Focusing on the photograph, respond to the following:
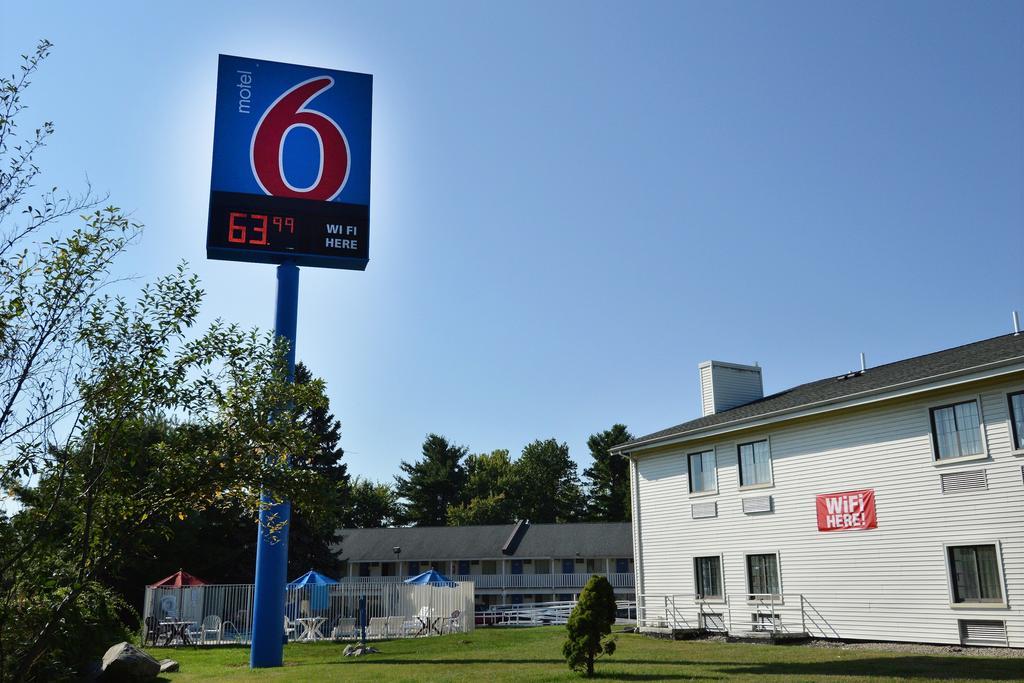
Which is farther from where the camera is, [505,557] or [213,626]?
[505,557]

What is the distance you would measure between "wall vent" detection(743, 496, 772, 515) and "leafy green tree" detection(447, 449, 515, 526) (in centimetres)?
5874

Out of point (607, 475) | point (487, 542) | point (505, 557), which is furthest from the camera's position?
point (607, 475)

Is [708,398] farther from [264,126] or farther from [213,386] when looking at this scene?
[213,386]

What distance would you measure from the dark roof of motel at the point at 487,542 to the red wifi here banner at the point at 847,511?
34.9 meters

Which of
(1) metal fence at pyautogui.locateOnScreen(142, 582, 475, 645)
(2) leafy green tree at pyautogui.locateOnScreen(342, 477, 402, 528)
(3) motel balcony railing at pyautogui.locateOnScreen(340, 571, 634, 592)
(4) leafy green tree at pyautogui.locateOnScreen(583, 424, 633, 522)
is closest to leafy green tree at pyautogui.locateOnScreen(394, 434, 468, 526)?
(2) leafy green tree at pyautogui.locateOnScreen(342, 477, 402, 528)

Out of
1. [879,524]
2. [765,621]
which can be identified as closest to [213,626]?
[765,621]

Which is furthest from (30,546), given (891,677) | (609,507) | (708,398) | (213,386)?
(609,507)

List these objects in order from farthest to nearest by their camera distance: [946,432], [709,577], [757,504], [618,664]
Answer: [709,577], [757,504], [946,432], [618,664]

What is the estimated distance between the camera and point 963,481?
60.7 ft

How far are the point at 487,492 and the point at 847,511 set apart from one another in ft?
221

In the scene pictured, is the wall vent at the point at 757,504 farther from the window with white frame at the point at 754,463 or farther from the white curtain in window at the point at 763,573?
the white curtain in window at the point at 763,573

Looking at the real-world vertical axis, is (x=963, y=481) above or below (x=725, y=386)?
below

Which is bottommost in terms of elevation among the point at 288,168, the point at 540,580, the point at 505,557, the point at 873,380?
the point at 540,580

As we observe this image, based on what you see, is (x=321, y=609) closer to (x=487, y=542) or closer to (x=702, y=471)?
(x=702, y=471)
